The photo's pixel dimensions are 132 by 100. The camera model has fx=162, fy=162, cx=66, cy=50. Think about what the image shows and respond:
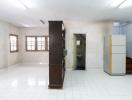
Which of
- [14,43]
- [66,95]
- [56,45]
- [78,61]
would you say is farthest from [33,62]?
[66,95]

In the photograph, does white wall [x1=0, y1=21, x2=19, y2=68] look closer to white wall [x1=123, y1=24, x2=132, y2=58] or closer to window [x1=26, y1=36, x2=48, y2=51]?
window [x1=26, y1=36, x2=48, y2=51]

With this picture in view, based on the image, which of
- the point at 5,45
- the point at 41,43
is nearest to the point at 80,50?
the point at 41,43

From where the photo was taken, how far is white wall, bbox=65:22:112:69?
31.3 feet

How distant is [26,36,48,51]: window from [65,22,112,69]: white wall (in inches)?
139

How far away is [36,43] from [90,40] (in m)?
4.90

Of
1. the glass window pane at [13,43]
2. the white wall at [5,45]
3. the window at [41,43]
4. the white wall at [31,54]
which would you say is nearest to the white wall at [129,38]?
the white wall at [31,54]

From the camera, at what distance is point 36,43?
1271cm

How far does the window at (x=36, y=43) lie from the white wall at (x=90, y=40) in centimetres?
353

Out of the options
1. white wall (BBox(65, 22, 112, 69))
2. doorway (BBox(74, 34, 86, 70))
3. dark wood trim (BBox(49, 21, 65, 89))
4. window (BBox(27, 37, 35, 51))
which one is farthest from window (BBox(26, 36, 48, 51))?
dark wood trim (BBox(49, 21, 65, 89))

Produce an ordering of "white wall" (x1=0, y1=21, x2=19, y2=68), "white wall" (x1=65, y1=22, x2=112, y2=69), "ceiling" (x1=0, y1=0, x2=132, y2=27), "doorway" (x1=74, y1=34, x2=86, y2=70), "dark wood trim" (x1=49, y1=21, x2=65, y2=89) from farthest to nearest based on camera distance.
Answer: "doorway" (x1=74, y1=34, x2=86, y2=70), "white wall" (x1=0, y1=21, x2=19, y2=68), "white wall" (x1=65, y1=22, x2=112, y2=69), "dark wood trim" (x1=49, y1=21, x2=65, y2=89), "ceiling" (x1=0, y1=0, x2=132, y2=27)

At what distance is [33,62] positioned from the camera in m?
12.7

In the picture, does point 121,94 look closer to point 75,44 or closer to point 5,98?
point 5,98

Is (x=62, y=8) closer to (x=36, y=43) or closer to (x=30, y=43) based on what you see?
(x=36, y=43)

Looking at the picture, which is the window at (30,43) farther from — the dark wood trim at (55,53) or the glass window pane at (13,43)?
the dark wood trim at (55,53)
